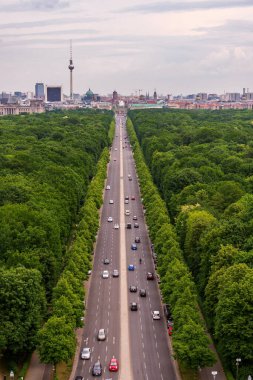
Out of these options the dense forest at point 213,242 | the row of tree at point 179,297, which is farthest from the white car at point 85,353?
the dense forest at point 213,242

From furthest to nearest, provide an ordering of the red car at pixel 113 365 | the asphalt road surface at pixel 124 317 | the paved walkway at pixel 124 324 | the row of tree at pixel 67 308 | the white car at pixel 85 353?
the white car at pixel 85 353 < the asphalt road surface at pixel 124 317 < the paved walkway at pixel 124 324 < the red car at pixel 113 365 < the row of tree at pixel 67 308

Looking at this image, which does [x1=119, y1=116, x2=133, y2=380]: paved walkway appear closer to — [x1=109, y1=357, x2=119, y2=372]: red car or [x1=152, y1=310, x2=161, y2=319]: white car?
[x1=109, y1=357, x2=119, y2=372]: red car

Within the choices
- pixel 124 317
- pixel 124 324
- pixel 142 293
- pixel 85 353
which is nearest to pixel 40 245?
pixel 124 317

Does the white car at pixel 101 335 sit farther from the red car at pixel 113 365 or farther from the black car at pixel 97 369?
the black car at pixel 97 369

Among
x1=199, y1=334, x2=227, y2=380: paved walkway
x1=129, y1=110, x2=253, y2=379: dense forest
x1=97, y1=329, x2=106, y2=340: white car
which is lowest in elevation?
x1=199, y1=334, x2=227, y2=380: paved walkway

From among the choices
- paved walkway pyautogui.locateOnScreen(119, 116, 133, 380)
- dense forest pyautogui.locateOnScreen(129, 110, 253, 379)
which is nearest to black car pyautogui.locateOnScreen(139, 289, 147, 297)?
paved walkway pyautogui.locateOnScreen(119, 116, 133, 380)

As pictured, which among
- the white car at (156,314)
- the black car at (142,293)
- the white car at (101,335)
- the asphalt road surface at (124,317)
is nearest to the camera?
the asphalt road surface at (124,317)

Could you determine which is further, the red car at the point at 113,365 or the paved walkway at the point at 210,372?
the red car at the point at 113,365
